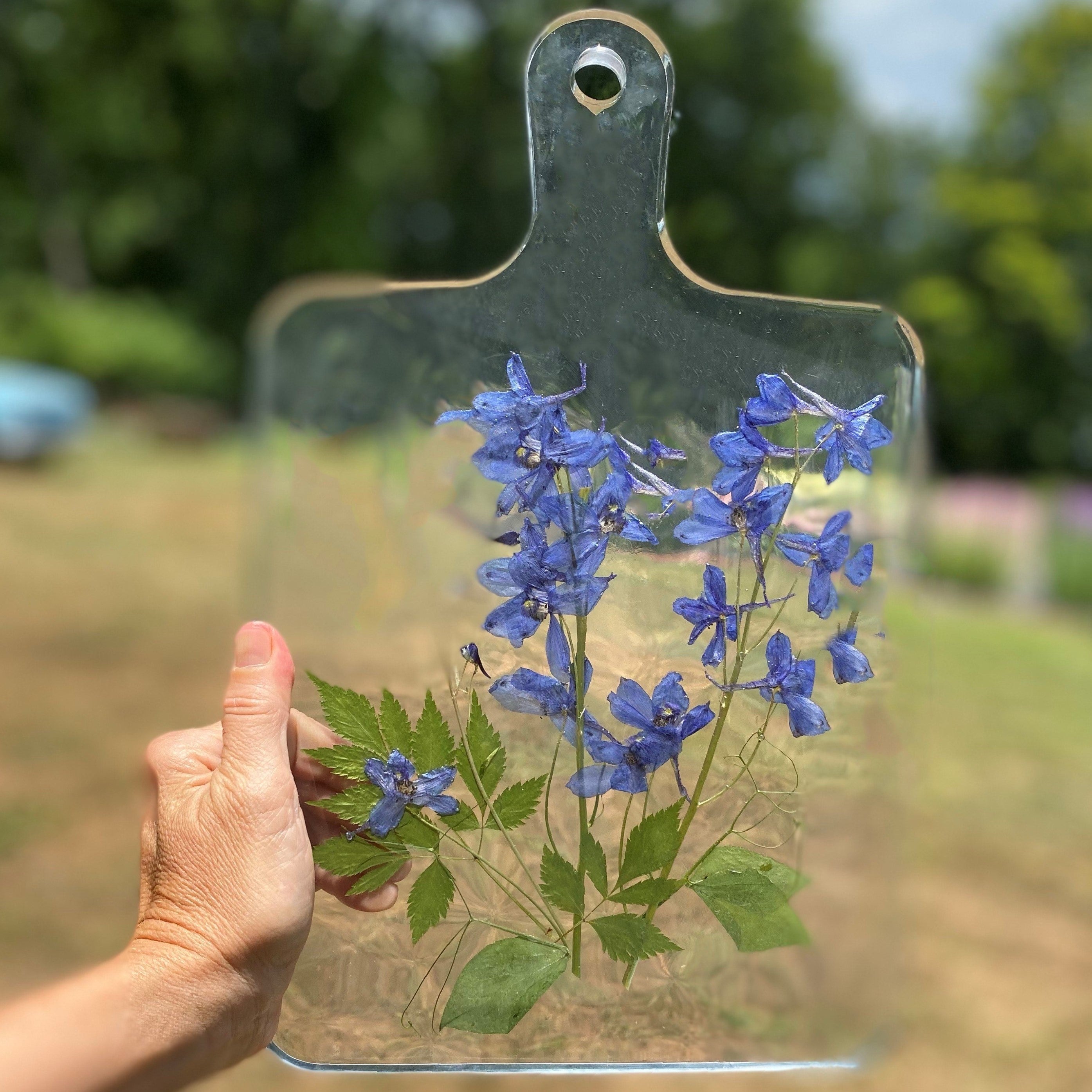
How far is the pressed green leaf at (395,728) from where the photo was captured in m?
0.67

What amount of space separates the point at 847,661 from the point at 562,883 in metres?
0.22

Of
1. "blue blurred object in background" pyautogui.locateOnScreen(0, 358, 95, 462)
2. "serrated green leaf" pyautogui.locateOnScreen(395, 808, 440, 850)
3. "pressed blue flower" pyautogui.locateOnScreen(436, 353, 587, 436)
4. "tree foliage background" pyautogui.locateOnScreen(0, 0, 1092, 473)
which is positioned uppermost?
"tree foliage background" pyautogui.locateOnScreen(0, 0, 1092, 473)

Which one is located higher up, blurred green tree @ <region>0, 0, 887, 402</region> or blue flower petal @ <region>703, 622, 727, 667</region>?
blurred green tree @ <region>0, 0, 887, 402</region>

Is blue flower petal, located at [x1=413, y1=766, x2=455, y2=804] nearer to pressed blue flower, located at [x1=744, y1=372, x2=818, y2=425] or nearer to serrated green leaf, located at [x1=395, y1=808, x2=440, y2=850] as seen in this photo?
serrated green leaf, located at [x1=395, y1=808, x2=440, y2=850]

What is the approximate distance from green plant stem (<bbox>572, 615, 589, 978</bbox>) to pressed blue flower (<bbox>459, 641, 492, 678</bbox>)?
2.2 inches

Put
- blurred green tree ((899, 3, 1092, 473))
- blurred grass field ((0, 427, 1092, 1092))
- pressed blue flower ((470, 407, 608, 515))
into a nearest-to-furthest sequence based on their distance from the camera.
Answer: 1. pressed blue flower ((470, 407, 608, 515))
2. blurred grass field ((0, 427, 1092, 1092))
3. blurred green tree ((899, 3, 1092, 473))

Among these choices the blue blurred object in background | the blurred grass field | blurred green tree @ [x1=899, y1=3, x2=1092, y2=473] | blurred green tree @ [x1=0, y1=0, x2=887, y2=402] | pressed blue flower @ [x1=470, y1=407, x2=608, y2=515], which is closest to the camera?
pressed blue flower @ [x1=470, y1=407, x2=608, y2=515]

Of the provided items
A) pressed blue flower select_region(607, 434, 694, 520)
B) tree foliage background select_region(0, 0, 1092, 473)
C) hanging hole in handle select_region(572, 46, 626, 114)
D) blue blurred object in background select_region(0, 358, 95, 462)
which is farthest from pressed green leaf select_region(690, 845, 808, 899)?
tree foliage background select_region(0, 0, 1092, 473)

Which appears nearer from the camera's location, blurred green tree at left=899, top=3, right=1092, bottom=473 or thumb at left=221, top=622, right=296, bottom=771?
thumb at left=221, top=622, right=296, bottom=771

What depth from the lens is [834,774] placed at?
772mm

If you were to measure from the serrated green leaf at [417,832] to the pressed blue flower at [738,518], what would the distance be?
231 millimetres

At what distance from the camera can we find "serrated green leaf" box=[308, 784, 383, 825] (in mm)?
667

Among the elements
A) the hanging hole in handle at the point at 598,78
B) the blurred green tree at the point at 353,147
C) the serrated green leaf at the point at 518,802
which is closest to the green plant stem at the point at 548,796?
the serrated green leaf at the point at 518,802

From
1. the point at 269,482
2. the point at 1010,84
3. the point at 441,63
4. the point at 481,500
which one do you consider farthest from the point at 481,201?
the point at 481,500
